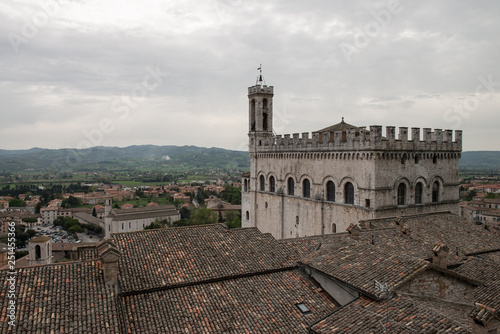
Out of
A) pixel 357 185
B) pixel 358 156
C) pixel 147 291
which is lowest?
pixel 147 291

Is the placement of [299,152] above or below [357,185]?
above

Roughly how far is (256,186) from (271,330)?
27.5 metres

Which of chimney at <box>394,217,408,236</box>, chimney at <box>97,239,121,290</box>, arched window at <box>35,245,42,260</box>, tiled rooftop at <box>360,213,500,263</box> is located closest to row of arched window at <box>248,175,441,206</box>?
tiled rooftop at <box>360,213,500,263</box>

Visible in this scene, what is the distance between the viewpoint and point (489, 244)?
1955 cm

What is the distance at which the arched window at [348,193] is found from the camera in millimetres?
26109

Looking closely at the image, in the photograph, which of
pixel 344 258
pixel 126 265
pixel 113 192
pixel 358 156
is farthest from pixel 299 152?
pixel 113 192

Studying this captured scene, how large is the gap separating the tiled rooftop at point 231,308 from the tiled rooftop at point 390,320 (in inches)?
60.0

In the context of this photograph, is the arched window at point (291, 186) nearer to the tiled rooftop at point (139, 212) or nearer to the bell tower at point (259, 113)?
the bell tower at point (259, 113)

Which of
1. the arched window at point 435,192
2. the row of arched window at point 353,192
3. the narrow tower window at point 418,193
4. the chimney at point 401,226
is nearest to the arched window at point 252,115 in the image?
the row of arched window at point 353,192

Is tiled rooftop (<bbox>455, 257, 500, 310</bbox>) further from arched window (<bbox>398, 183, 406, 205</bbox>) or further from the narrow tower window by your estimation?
the narrow tower window

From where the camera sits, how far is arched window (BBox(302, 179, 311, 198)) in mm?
30763

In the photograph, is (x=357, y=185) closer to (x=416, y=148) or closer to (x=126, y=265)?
A: (x=416, y=148)

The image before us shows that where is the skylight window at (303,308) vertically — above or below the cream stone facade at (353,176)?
below

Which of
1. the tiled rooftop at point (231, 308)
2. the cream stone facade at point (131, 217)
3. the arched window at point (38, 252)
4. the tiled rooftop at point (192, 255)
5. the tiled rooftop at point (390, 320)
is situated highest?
the tiled rooftop at point (192, 255)
